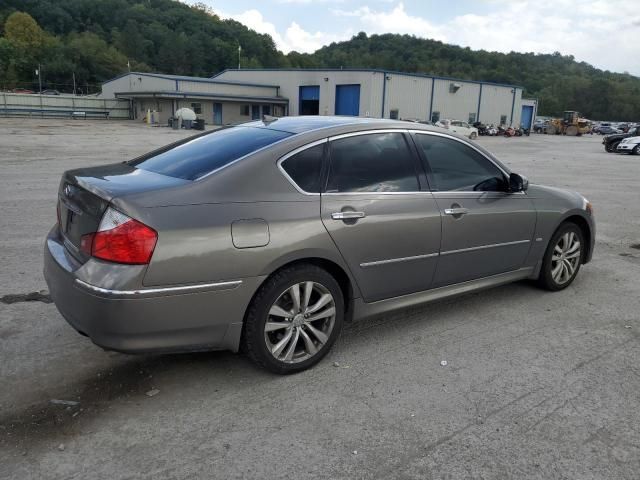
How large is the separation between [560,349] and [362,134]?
7.16 ft

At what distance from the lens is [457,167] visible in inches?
171

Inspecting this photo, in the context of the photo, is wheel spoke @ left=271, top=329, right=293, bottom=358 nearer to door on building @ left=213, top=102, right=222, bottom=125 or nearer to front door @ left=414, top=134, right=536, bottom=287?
front door @ left=414, top=134, right=536, bottom=287

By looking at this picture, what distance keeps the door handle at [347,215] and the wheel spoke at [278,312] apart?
69 cm

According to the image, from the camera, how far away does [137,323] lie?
2.90 meters

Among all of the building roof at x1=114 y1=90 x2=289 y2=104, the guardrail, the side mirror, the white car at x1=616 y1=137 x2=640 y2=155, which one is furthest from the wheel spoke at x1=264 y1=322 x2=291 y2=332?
the guardrail

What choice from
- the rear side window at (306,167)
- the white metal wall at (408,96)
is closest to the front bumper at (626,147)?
the white metal wall at (408,96)

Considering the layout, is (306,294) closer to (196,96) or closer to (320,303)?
(320,303)

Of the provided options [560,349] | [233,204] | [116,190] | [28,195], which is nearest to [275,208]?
[233,204]

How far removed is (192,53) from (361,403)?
4839 inches

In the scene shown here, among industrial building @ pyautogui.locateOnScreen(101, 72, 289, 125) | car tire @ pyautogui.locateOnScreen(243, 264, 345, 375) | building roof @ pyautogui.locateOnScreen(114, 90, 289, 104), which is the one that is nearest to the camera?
car tire @ pyautogui.locateOnScreen(243, 264, 345, 375)

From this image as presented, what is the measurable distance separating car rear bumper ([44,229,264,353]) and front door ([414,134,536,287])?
5.67 ft

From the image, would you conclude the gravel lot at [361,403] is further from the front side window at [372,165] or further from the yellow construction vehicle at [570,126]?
the yellow construction vehicle at [570,126]

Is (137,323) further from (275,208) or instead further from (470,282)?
(470,282)

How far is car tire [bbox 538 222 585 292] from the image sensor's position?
510 cm
